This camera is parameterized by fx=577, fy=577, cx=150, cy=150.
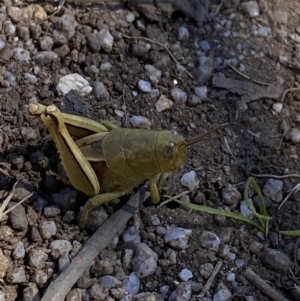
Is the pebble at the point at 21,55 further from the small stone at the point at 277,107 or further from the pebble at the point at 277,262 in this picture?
the pebble at the point at 277,262

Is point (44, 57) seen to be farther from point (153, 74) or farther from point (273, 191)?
point (273, 191)

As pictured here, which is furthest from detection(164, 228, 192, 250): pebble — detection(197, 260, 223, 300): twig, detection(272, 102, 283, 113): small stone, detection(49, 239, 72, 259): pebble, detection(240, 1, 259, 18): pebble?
detection(240, 1, 259, 18): pebble

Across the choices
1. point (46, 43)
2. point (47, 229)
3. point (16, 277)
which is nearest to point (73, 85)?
point (46, 43)

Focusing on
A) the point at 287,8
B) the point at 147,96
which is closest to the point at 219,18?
the point at 287,8

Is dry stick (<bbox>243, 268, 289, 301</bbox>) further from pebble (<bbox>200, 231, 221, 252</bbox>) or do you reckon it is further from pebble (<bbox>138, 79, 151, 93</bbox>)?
pebble (<bbox>138, 79, 151, 93</bbox>)

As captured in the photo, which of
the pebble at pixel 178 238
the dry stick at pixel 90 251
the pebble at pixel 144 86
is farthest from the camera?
the pebble at pixel 144 86

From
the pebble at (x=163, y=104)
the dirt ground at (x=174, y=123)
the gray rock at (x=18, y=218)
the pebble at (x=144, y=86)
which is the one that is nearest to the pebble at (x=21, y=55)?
the dirt ground at (x=174, y=123)
